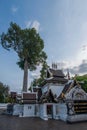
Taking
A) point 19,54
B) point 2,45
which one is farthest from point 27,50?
point 2,45

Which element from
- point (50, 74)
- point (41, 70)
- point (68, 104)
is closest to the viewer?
point (68, 104)

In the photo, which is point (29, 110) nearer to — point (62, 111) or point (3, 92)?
point (62, 111)

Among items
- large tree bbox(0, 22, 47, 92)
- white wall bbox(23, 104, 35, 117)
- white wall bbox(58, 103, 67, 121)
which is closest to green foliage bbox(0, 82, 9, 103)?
large tree bbox(0, 22, 47, 92)

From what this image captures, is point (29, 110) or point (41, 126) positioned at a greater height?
point (29, 110)

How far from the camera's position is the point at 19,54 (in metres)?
33.5

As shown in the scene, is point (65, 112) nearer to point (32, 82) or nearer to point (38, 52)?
point (38, 52)

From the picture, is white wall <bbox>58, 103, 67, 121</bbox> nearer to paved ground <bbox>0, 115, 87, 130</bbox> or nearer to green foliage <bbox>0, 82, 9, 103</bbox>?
paved ground <bbox>0, 115, 87, 130</bbox>

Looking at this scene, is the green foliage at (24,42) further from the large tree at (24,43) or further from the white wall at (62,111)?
the white wall at (62,111)

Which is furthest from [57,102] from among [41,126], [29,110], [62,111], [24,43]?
[24,43]

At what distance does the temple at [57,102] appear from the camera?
19308mm

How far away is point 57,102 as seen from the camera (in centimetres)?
2177

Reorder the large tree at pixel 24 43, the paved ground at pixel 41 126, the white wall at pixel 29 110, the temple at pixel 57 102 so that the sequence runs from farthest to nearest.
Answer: the large tree at pixel 24 43, the white wall at pixel 29 110, the temple at pixel 57 102, the paved ground at pixel 41 126

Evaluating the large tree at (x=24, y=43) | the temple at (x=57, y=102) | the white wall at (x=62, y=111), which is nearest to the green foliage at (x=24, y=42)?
the large tree at (x=24, y=43)

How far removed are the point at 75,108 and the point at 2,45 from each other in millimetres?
20969
